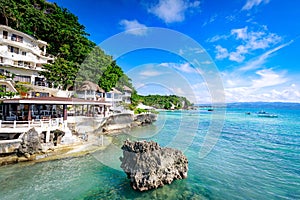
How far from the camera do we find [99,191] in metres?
7.62

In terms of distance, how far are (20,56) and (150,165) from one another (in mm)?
25828

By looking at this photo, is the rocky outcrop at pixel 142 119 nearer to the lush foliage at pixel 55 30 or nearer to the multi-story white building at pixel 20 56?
the lush foliage at pixel 55 30

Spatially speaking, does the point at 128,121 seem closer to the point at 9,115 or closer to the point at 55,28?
the point at 9,115

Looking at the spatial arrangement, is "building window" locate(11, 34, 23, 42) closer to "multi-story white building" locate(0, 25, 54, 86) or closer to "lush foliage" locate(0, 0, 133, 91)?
"multi-story white building" locate(0, 25, 54, 86)

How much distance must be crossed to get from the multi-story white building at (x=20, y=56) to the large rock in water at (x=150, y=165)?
20135 mm

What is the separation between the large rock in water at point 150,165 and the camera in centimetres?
736

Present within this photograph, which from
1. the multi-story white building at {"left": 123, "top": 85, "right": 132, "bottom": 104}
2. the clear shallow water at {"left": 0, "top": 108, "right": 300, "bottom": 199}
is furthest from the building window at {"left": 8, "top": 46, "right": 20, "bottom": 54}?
the multi-story white building at {"left": 123, "top": 85, "right": 132, "bottom": 104}

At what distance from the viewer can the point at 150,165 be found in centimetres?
757

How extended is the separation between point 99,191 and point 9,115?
461 inches

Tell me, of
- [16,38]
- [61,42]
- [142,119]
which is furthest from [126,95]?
[16,38]

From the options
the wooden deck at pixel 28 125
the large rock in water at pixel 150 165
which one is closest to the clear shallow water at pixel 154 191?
the large rock in water at pixel 150 165

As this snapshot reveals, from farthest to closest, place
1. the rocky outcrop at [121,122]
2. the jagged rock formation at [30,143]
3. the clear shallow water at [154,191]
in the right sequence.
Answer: the rocky outcrop at [121,122], the jagged rock formation at [30,143], the clear shallow water at [154,191]

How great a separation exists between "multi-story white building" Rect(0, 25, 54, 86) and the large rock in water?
793 inches

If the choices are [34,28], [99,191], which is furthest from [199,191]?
[34,28]
